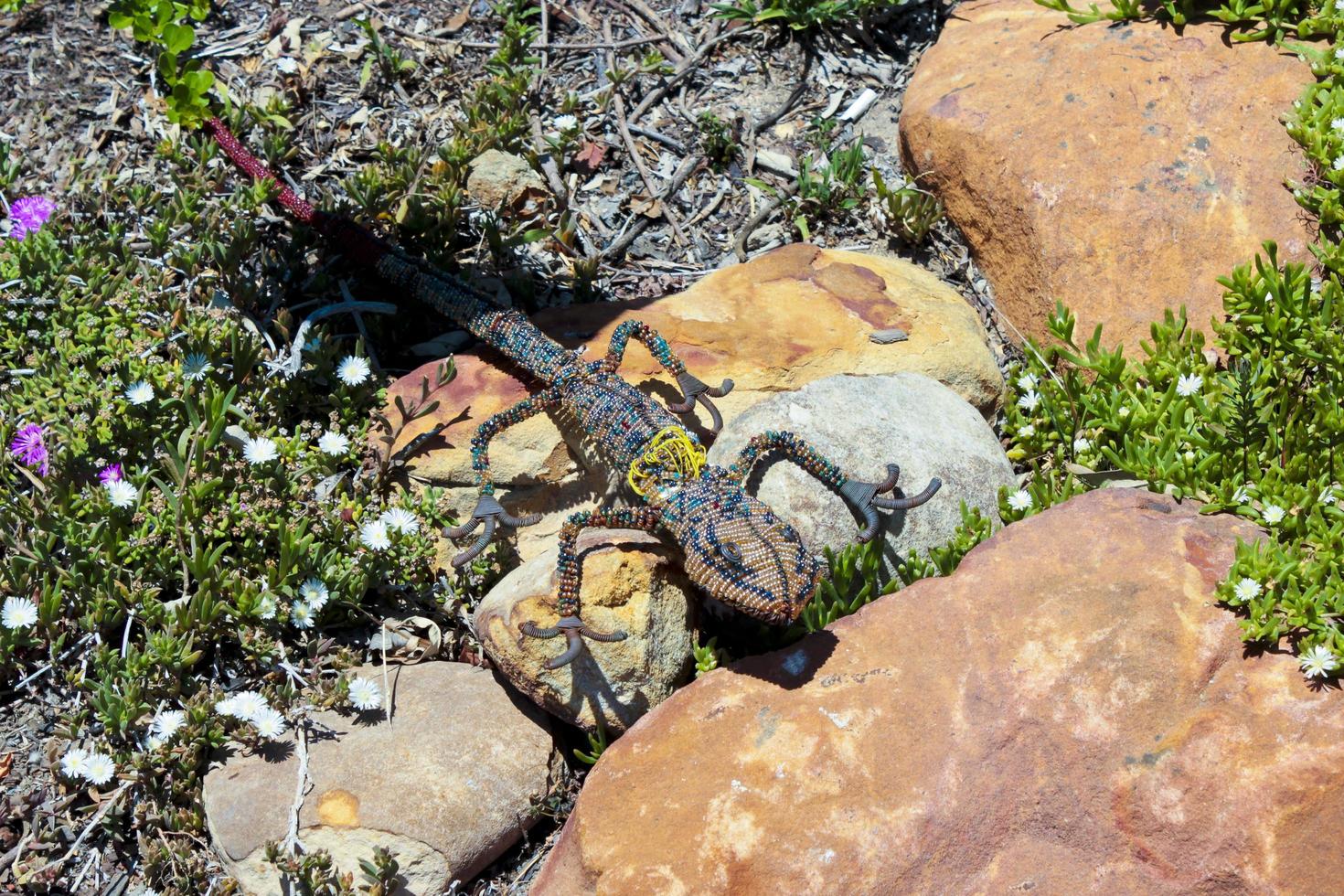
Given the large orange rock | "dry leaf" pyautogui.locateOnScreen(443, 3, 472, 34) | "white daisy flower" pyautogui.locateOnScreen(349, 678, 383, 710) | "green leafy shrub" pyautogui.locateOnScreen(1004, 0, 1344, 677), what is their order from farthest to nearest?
"dry leaf" pyautogui.locateOnScreen(443, 3, 472, 34) < "white daisy flower" pyautogui.locateOnScreen(349, 678, 383, 710) < "green leafy shrub" pyautogui.locateOnScreen(1004, 0, 1344, 677) < the large orange rock

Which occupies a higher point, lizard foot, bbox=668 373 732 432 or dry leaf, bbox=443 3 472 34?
dry leaf, bbox=443 3 472 34

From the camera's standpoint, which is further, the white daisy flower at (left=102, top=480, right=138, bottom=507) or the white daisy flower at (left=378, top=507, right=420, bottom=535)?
the white daisy flower at (left=378, top=507, right=420, bottom=535)

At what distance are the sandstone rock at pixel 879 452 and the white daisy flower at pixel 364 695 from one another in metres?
1.51

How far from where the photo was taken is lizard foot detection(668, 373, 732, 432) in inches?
181

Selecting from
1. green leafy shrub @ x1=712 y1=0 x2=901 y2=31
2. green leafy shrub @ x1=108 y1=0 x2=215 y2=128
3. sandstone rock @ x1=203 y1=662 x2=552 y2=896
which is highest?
green leafy shrub @ x1=108 y1=0 x2=215 y2=128

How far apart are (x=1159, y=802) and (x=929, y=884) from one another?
0.70 m

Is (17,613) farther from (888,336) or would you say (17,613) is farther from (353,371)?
(888,336)

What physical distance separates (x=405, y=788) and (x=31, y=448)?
2061mm

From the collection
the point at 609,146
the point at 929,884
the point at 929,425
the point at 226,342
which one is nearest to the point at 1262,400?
the point at 929,425

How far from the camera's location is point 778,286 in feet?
16.7

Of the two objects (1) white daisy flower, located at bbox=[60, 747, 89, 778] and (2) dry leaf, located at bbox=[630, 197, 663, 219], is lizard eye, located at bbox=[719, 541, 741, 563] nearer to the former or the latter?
(1) white daisy flower, located at bbox=[60, 747, 89, 778]

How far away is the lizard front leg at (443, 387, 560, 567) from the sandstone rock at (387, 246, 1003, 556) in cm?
10

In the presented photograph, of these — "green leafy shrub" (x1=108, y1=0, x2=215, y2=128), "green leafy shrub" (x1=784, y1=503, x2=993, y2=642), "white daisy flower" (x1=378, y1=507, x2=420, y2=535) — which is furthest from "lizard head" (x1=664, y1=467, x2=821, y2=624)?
"green leafy shrub" (x1=108, y1=0, x2=215, y2=128)

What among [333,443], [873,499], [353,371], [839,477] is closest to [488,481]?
[333,443]
